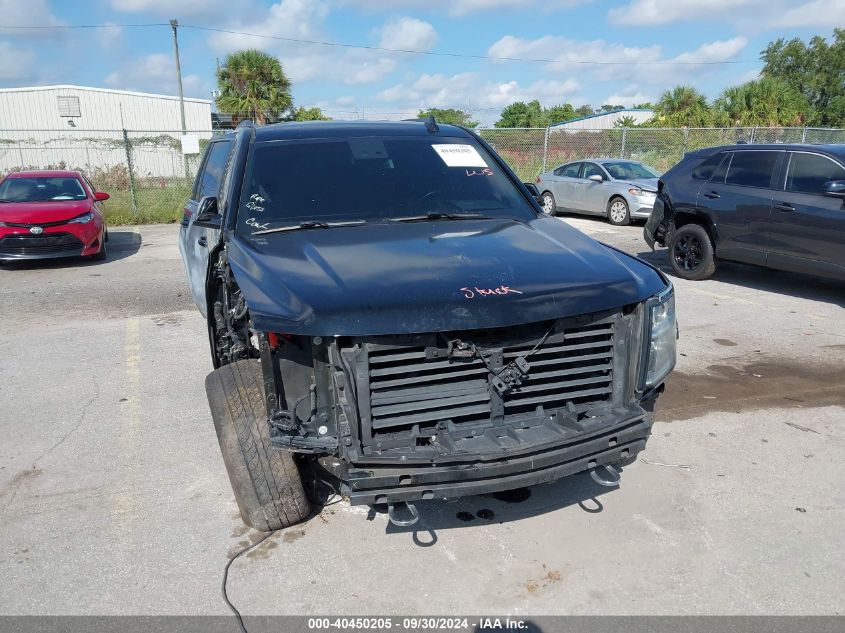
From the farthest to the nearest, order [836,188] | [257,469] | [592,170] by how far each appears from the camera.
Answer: [592,170], [836,188], [257,469]

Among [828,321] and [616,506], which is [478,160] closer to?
[616,506]

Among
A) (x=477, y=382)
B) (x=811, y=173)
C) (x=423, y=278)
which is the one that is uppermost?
(x=811, y=173)

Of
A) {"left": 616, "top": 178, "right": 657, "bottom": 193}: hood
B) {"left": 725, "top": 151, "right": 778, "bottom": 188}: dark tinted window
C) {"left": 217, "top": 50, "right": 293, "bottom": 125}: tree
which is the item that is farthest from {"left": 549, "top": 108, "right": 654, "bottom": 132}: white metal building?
{"left": 725, "top": 151, "right": 778, "bottom": 188}: dark tinted window

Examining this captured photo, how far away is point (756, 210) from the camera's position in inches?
327

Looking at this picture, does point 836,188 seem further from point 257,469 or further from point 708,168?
point 257,469

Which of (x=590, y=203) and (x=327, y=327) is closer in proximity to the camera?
(x=327, y=327)

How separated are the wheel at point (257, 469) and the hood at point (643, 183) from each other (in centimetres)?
1302

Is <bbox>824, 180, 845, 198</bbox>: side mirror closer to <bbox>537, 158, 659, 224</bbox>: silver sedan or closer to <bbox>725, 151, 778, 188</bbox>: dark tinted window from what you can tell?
<bbox>725, 151, 778, 188</bbox>: dark tinted window

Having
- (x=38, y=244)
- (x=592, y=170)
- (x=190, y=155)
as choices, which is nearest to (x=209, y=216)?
(x=38, y=244)

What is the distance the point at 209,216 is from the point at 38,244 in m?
8.25

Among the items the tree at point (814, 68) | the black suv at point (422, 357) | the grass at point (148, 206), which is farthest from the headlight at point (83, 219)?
the tree at point (814, 68)

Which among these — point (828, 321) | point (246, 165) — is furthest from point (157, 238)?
point (828, 321)

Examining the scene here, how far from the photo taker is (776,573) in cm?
310

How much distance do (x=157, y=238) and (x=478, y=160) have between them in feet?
38.9
